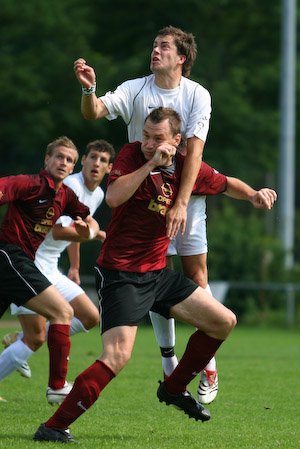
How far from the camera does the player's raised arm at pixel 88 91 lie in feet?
18.4

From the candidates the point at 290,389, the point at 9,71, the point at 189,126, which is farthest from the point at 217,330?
→ the point at 9,71

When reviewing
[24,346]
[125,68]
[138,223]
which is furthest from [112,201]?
[125,68]

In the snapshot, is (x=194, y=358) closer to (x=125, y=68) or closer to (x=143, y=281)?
(x=143, y=281)

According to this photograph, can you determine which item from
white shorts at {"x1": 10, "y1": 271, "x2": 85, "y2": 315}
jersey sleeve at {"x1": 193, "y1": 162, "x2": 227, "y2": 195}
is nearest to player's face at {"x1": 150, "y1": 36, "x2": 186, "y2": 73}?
jersey sleeve at {"x1": 193, "y1": 162, "x2": 227, "y2": 195}

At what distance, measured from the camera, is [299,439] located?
5.44 metres

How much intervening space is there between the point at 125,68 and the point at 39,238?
20390mm

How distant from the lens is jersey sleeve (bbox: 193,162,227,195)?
612cm

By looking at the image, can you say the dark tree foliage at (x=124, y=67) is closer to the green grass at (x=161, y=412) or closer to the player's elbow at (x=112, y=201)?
the green grass at (x=161, y=412)

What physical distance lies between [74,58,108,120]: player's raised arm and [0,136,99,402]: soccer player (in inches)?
34.4

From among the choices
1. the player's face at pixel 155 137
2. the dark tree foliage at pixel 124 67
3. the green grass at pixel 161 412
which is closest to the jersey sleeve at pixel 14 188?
the player's face at pixel 155 137

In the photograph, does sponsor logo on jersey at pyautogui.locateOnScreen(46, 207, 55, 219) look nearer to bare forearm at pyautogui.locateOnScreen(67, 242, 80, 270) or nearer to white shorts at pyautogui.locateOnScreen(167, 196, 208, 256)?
white shorts at pyautogui.locateOnScreen(167, 196, 208, 256)

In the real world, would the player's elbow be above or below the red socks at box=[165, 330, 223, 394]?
above

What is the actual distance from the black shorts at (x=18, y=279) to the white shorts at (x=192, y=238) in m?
1.09

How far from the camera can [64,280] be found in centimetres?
787
